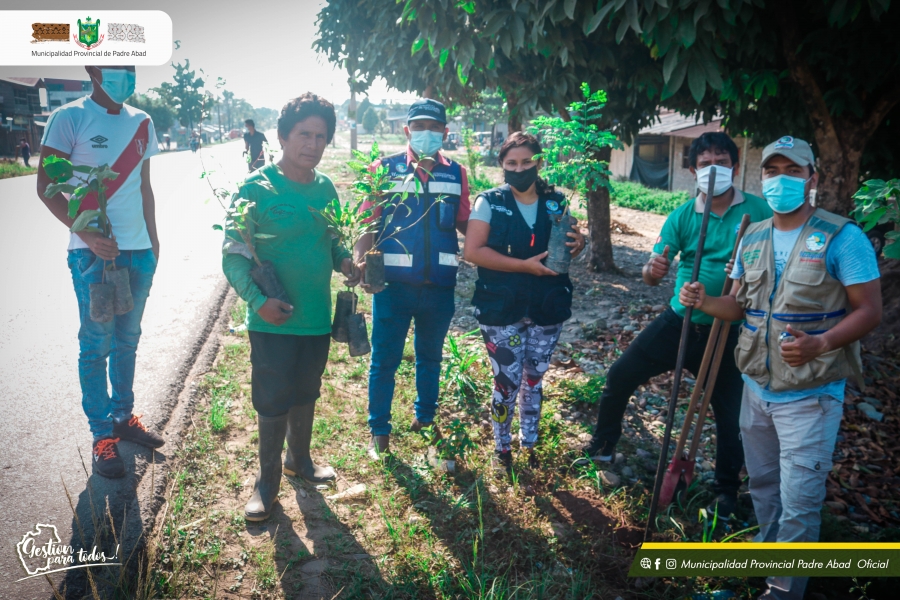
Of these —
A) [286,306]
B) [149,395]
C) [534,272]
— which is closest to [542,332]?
[534,272]

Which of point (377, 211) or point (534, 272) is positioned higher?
point (377, 211)

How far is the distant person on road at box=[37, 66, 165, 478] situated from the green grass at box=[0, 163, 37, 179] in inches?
551

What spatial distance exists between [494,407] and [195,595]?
6.06 feet

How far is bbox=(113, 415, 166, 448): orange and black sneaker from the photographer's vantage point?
12.3ft

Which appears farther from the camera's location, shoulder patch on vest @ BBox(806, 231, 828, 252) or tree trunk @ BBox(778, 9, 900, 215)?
tree trunk @ BBox(778, 9, 900, 215)

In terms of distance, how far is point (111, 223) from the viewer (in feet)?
11.2

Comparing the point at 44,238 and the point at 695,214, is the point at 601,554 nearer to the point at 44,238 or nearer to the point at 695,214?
the point at 695,214

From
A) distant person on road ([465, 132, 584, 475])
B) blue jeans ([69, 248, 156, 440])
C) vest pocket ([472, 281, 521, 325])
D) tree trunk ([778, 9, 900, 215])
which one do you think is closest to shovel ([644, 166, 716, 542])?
distant person on road ([465, 132, 584, 475])

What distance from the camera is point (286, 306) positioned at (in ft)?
9.71

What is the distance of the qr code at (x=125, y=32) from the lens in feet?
11.3

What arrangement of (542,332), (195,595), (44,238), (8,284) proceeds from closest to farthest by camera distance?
1. (195,595)
2. (542,332)
3. (8,284)
4. (44,238)

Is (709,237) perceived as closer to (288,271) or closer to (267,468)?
(288,271)

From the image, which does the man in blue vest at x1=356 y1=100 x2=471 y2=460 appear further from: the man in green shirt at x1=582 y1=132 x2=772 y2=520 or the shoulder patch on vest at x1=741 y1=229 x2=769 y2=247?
the shoulder patch on vest at x1=741 y1=229 x2=769 y2=247

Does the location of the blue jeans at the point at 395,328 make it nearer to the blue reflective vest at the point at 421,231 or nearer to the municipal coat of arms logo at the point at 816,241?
the blue reflective vest at the point at 421,231
